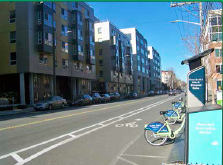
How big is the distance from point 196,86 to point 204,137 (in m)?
1.61

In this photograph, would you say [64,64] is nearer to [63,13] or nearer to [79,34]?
[79,34]

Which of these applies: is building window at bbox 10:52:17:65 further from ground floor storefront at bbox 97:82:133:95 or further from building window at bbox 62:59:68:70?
ground floor storefront at bbox 97:82:133:95

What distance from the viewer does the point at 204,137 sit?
3.96m

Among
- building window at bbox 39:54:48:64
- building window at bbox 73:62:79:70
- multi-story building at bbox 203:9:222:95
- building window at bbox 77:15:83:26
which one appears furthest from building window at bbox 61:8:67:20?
multi-story building at bbox 203:9:222:95

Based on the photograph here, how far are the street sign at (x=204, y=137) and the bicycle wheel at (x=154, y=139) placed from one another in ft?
9.81

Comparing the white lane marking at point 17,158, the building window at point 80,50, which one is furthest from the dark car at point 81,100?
the white lane marking at point 17,158

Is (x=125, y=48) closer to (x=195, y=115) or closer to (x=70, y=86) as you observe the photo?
(x=70, y=86)

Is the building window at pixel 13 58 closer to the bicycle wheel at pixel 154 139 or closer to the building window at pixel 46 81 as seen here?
the building window at pixel 46 81

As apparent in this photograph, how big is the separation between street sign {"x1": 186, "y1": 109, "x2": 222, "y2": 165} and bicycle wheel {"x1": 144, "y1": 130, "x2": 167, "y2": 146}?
2991 mm

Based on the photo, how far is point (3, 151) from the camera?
6.55 meters

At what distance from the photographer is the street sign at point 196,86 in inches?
206

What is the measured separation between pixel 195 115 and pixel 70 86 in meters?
38.3

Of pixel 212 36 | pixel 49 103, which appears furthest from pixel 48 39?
pixel 212 36

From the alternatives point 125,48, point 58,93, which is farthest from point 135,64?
point 58,93
